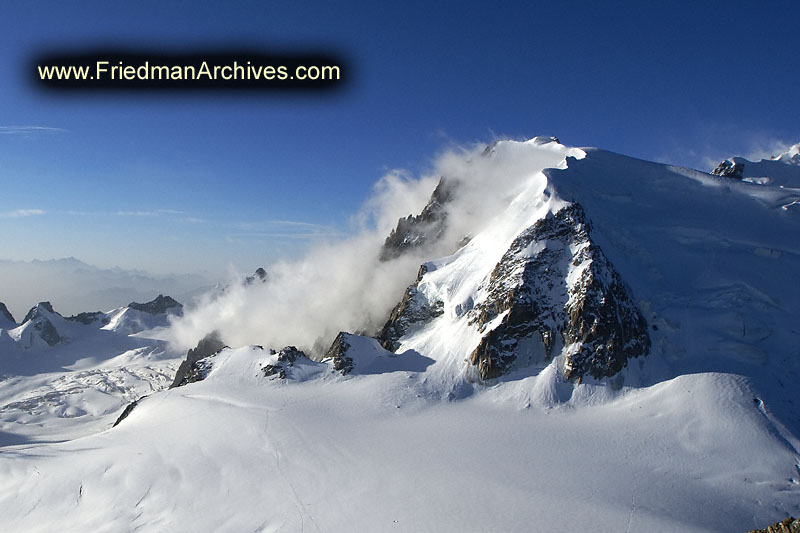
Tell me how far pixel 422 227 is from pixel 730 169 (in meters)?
85.3

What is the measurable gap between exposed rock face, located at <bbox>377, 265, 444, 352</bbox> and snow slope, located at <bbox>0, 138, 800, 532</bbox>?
4.73 feet

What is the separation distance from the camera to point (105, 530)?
170 ft

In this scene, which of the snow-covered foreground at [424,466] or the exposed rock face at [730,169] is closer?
the snow-covered foreground at [424,466]

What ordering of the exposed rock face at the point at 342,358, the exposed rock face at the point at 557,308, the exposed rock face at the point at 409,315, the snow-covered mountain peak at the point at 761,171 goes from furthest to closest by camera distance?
1. the snow-covered mountain peak at the point at 761,171
2. the exposed rock face at the point at 409,315
3. the exposed rock face at the point at 342,358
4. the exposed rock face at the point at 557,308

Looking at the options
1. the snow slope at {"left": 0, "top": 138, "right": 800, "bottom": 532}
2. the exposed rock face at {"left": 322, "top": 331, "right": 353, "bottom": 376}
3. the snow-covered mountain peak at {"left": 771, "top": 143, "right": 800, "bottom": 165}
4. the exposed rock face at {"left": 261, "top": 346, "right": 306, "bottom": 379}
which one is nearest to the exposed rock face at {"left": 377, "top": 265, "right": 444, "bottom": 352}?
the snow slope at {"left": 0, "top": 138, "right": 800, "bottom": 532}

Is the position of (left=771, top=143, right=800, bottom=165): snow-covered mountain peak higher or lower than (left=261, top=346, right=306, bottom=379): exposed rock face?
higher

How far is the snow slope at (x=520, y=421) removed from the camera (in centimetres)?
4997

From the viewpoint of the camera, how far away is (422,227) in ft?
445

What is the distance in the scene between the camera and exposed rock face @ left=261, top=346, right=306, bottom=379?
8788 centimetres

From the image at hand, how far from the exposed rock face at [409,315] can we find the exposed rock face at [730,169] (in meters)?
91.4

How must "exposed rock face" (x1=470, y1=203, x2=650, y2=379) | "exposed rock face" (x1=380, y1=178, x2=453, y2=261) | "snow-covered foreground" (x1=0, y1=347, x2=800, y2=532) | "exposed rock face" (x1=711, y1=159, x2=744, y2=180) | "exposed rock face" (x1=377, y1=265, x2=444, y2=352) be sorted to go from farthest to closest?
"exposed rock face" (x1=380, y1=178, x2=453, y2=261)
"exposed rock face" (x1=711, y1=159, x2=744, y2=180)
"exposed rock face" (x1=377, y1=265, x2=444, y2=352)
"exposed rock face" (x1=470, y1=203, x2=650, y2=379)
"snow-covered foreground" (x1=0, y1=347, x2=800, y2=532)

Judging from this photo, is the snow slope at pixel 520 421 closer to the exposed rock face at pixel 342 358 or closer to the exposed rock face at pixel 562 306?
the exposed rock face at pixel 342 358

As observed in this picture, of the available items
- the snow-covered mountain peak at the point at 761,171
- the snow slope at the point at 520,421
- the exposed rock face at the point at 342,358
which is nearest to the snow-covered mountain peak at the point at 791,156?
the snow-covered mountain peak at the point at 761,171

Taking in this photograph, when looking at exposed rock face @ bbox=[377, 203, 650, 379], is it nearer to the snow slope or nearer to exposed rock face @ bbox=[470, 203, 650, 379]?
exposed rock face @ bbox=[470, 203, 650, 379]
